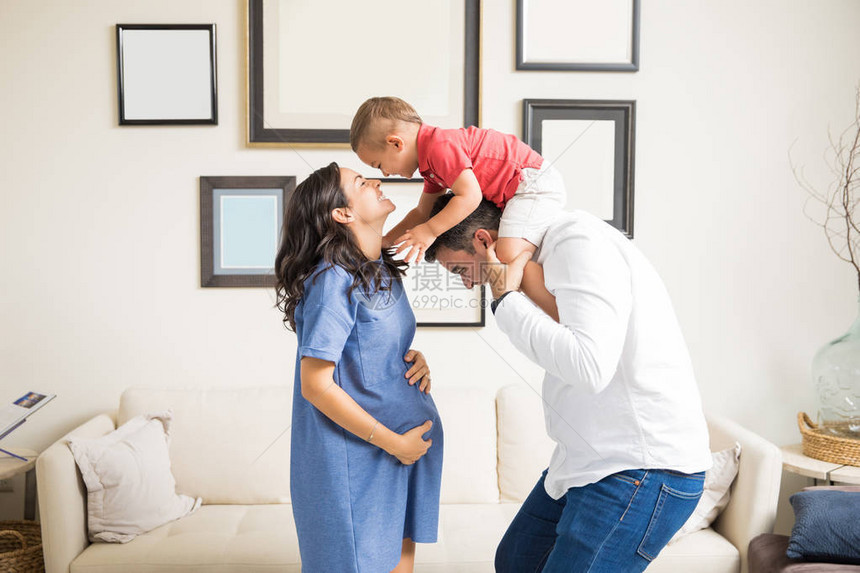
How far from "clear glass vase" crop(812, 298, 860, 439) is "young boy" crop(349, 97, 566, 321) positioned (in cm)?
158

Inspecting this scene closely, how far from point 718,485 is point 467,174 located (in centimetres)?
136

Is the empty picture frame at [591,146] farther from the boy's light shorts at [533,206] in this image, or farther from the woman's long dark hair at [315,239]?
the woman's long dark hair at [315,239]

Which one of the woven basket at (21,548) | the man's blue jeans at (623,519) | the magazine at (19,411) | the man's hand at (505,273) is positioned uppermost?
the man's hand at (505,273)

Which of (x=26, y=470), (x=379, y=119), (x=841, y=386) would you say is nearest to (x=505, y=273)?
(x=379, y=119)

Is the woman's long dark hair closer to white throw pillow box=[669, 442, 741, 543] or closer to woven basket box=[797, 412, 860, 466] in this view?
white throw pillow box=[669, 442, 741, 543]

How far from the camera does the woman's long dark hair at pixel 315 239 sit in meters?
1.40

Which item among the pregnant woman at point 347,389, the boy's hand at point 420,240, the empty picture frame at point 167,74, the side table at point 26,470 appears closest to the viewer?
the pregnant woman at point 347,389

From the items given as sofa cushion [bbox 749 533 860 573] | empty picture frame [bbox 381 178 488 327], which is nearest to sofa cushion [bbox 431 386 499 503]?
empty picture frame [bbox 381 178 488 327]

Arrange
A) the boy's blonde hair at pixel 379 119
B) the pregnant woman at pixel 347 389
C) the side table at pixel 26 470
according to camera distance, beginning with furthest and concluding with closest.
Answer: the side table at pixel 26 470 → the boy's blonde hair at pixel 379 119 → the pregnant woman at pixel 347 389

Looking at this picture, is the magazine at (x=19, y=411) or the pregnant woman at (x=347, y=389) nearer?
the pregnant woman at (x=347, y=389)

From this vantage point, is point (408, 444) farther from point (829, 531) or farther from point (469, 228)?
point (829, 531)

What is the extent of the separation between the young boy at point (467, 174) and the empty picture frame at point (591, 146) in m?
1.06

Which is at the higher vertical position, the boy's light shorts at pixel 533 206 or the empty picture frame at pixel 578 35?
the empty picture frame at pixel 578 35

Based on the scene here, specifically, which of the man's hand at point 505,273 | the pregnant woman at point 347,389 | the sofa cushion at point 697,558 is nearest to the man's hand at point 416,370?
the pregnant woman at point 347,389
